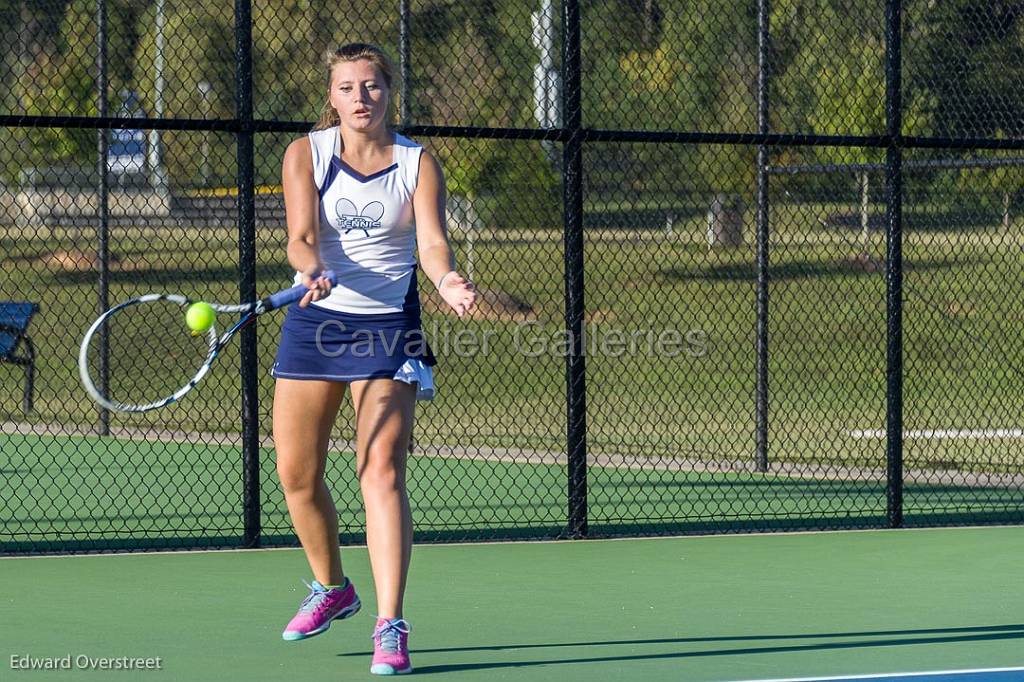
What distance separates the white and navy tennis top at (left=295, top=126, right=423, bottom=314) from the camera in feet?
15.8

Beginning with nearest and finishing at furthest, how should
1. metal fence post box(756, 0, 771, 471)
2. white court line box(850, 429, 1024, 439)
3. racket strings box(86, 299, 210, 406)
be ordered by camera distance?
metal fence post box(756, 0, 771, 471) → white court line box(850, 429, 1024, 439) → racket strings box(86, 299, 210, 406)

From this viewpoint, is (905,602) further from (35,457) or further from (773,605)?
(35,457)

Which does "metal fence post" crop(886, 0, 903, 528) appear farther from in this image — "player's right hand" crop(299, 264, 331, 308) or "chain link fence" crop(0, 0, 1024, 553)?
"player's right hand" crop(299, 264, 331, 308)

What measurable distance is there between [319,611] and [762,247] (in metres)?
5.05

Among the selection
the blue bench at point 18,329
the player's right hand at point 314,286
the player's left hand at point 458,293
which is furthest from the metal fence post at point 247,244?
the blue bench at point 18,329

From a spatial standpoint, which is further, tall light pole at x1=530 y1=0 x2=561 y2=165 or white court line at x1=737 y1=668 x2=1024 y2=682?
tall light pole at x1=530 y1=0 x2=561 y2=165

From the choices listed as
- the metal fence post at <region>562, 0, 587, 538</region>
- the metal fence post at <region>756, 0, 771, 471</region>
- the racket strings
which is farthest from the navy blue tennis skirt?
the racket strings

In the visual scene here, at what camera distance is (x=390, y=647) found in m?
4.74

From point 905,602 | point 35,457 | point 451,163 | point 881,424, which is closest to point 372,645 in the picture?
point 905,602

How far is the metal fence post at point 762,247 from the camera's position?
9.46 metres

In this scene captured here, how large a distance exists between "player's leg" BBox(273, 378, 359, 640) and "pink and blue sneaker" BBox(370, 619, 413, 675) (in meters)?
0.34

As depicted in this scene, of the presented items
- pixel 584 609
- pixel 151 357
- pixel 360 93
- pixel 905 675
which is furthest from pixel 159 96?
pixel 905 675

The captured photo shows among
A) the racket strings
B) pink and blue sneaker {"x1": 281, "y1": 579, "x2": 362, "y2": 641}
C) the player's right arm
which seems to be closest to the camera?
the player's right arm

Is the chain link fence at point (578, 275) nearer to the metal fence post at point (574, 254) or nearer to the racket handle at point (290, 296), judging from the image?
the metal fence post at point (574, 254)
